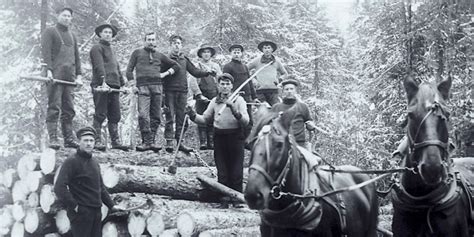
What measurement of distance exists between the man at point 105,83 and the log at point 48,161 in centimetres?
155

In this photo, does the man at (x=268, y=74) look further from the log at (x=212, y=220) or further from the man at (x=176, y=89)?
the log at (x=212, y=220)

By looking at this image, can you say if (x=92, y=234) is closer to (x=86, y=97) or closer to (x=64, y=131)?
(x=64, y=131)

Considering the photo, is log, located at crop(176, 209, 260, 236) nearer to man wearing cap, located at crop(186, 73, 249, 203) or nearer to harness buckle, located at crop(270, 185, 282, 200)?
man wearing cap, located at crop(186, 73, 249, 203)

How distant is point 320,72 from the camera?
22.7m

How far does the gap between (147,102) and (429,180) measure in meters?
6.67

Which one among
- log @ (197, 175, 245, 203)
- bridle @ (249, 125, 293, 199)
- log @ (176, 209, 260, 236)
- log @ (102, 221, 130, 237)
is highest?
bridle @ (249, 125, 293, 199)

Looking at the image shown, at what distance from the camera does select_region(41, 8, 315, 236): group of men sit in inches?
298

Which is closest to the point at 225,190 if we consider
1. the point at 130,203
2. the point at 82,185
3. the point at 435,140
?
the point at 130,203

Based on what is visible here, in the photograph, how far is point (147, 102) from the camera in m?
10.5

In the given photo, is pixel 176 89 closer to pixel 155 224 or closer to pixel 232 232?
pixel 155 224

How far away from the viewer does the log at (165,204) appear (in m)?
8.32

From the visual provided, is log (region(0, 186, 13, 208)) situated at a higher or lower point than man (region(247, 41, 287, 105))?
lower

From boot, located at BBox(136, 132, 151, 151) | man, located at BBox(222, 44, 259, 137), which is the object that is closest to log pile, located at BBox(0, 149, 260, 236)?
boot, located at BBox(136, 132, 151, 151)

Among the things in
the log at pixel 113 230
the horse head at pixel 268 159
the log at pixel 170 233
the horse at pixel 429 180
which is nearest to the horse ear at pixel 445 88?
the horse at pixel 429 180
